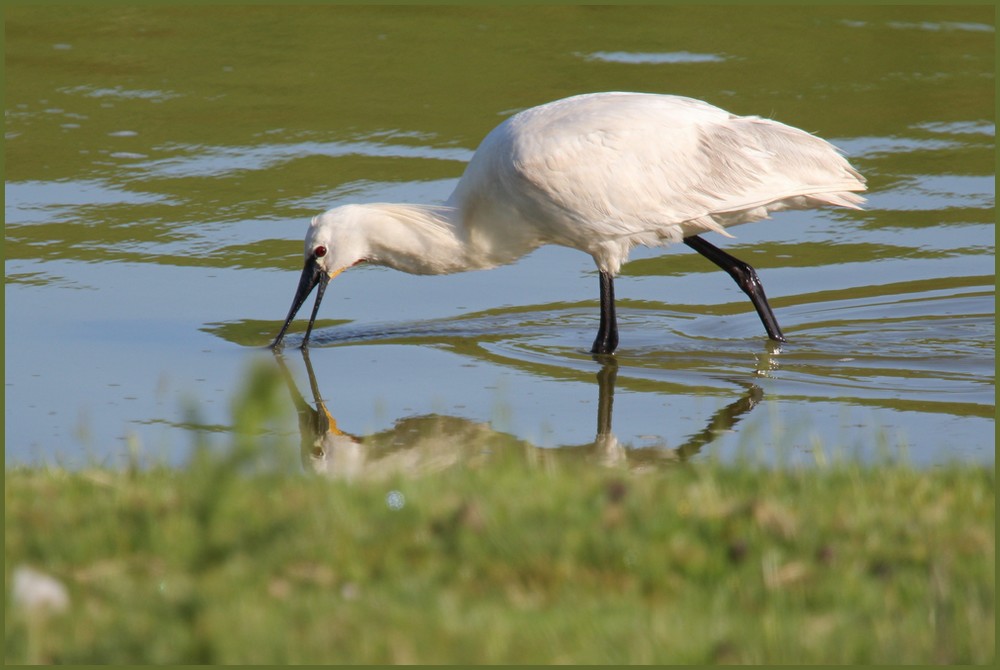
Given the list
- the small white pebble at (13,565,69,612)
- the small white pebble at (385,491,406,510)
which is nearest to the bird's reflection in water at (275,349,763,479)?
the small white pebble at (385,491,406,510)

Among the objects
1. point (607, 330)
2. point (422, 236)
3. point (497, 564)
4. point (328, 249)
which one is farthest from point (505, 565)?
point (328, 249)

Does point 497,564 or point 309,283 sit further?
point 309,283

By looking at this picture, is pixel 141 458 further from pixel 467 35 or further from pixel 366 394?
pixel 467 35

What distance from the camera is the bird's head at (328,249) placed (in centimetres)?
913

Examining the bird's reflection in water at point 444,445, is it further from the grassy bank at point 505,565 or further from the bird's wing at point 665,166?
the grassy bank at point 505,565

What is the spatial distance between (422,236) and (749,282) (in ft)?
6.51

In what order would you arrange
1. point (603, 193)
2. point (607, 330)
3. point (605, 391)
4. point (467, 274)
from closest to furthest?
1. point (605, 391)
2. point (603, 193)
3. point (607, 330)
4. point (467, 274)

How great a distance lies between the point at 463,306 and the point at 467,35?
7.92 metres

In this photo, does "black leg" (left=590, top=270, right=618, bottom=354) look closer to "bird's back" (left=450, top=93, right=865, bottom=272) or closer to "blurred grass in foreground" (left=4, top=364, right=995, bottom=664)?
"bird's back" (left=450, top=93, right=865, bottom=272)

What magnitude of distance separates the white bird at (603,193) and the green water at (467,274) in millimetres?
468

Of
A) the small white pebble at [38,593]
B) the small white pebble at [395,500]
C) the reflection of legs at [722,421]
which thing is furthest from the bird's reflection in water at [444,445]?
the small white pebble at [38,593]

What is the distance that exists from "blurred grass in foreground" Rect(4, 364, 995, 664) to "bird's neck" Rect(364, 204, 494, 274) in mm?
4286

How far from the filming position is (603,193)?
862 cm

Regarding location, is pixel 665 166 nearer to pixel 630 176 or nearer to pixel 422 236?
pixel 630 176
